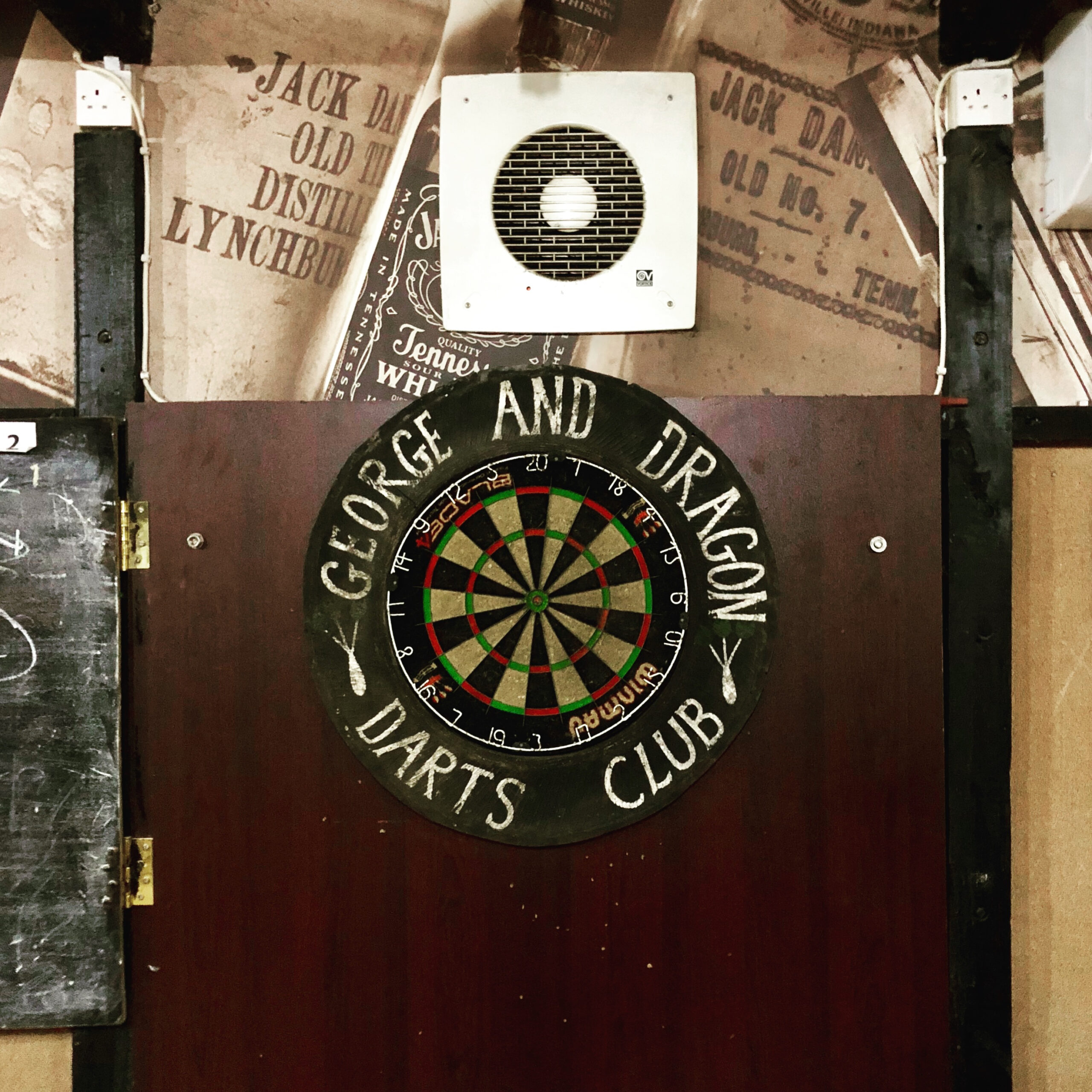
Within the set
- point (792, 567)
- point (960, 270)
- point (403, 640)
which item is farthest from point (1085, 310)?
point (403, 640)

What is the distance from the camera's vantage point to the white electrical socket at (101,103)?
162 cm

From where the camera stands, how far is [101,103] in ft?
5.32

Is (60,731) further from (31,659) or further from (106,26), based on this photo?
(106,26)

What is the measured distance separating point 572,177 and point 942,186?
0.77 metres

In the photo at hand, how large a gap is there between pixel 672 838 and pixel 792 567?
23.0 inches

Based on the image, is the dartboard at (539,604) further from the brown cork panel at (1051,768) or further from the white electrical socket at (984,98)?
the white electrical socket at (984,98)

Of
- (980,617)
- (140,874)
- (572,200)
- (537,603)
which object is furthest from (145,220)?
(980,617)

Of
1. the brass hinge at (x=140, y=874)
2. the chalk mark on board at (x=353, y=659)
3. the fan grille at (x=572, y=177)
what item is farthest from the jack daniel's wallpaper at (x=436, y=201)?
the brass hinge at (x=140, y=874)

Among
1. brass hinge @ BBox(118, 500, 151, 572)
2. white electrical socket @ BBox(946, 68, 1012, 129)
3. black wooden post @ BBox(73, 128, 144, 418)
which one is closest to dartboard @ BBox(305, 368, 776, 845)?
brass hinge @ BBox(118, 500, 151, 572)

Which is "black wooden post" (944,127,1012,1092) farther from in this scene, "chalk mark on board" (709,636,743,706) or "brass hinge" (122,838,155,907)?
"brass hinge" (122,838,155,907)

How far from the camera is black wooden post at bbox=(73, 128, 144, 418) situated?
160 centimetres

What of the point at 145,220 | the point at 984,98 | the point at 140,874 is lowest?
the point at 140,874

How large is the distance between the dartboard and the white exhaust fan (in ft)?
0.67

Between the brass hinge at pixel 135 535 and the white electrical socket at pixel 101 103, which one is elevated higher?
the white electrical socket at pixel 101 103
